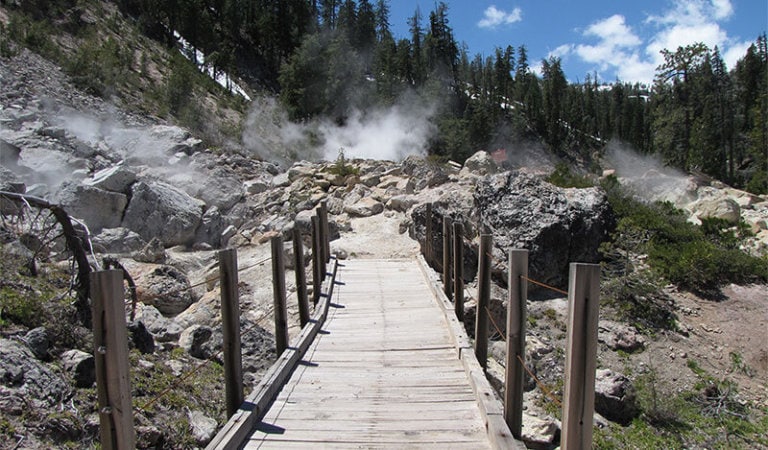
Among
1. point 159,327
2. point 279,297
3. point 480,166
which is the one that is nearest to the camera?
point 279,297

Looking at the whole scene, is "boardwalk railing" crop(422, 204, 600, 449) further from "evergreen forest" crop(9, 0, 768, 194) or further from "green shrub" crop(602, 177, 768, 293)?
"evergreen forest" crop(9, 0, 768, 194)

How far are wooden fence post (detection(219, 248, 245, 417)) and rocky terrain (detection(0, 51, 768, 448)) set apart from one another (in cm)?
94

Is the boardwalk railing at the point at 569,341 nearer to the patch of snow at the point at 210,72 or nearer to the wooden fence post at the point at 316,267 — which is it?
the wooden fence post at the point at 316,267

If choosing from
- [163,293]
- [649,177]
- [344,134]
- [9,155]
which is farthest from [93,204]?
[649,177]

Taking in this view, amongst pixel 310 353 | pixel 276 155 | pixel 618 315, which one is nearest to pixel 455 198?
pixel 618 315

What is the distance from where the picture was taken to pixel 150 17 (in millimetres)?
40312

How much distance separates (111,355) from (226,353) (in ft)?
5.04

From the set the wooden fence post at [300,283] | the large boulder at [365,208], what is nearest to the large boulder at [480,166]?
the large boulder at [365,208]

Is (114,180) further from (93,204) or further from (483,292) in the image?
(483,292)

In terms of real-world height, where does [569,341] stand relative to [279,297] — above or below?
above

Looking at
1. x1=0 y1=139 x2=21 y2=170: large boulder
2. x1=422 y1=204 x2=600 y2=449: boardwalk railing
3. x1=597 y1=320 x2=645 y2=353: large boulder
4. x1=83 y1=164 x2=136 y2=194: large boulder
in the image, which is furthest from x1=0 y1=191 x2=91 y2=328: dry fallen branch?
x1=0 y1=139 x2=21 y2=170: large boulder

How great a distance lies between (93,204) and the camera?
47.8 feet

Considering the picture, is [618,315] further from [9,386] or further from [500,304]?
[9,386]

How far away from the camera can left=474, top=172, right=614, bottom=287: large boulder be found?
436 inches
